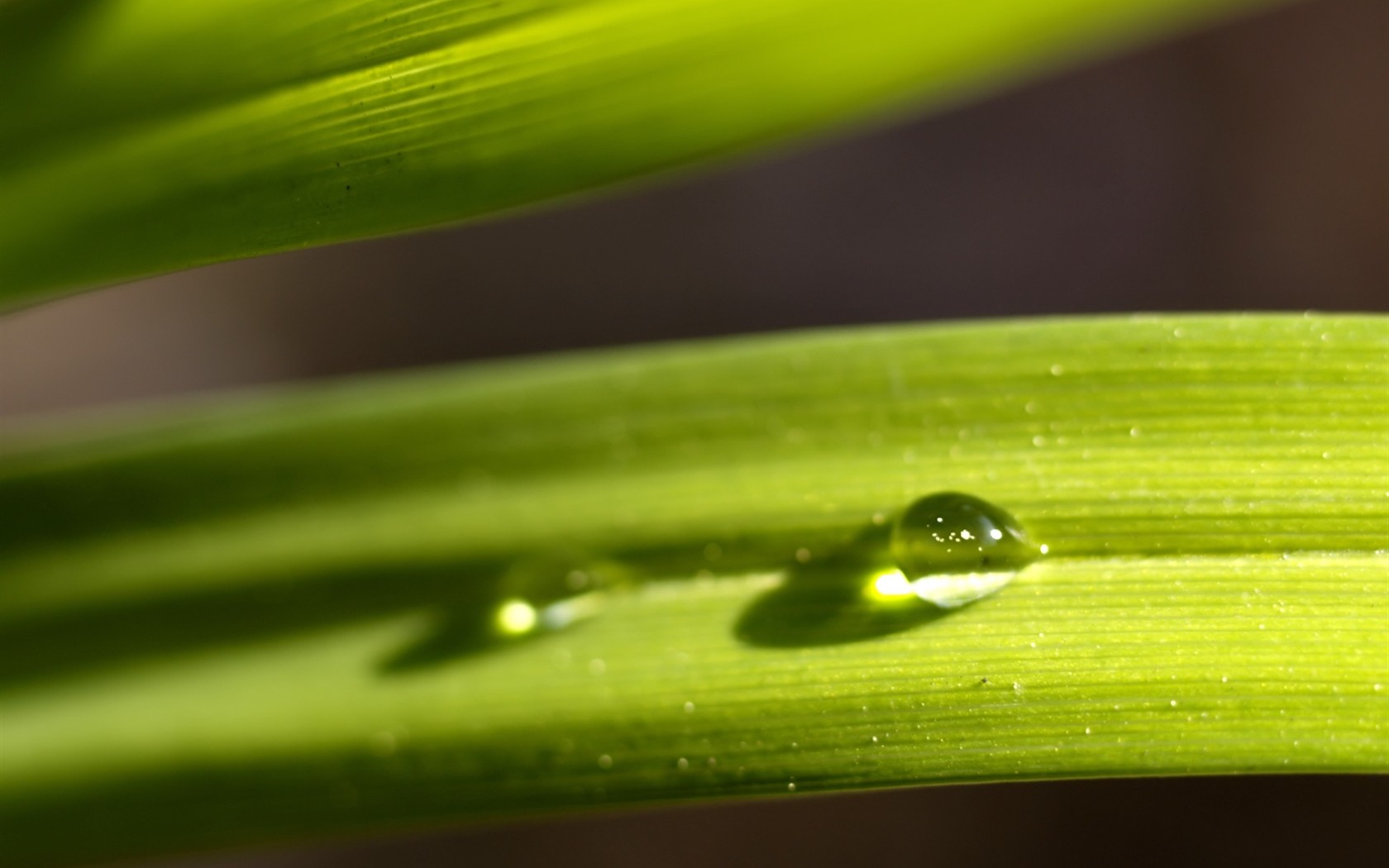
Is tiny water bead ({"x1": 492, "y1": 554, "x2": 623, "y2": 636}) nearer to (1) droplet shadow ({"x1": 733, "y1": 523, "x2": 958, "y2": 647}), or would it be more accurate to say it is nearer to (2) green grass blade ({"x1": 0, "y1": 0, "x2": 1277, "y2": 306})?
(1) droplet shadow ({"x1": 733, "y1": 523, "x2": 958, "y2": 647})

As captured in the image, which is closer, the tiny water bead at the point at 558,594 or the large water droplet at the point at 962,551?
the large water droplet at the point at 962,551

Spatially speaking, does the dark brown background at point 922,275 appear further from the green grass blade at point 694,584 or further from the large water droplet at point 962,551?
the large water droplet at point 962,551

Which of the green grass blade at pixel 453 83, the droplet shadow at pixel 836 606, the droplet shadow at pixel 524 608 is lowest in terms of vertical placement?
the droplet shadow at pixel 836 606

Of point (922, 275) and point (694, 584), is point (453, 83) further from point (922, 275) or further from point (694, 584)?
point (922, 275)

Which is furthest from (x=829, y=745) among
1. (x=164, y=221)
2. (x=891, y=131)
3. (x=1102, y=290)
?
(x=891, y=131)

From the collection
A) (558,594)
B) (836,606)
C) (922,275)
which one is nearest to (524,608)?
(558,594)

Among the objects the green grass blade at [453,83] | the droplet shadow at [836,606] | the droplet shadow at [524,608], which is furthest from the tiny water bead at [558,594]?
the green grass blade at [453,83]

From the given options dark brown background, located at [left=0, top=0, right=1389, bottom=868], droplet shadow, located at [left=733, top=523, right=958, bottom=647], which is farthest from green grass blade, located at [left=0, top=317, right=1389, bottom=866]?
dark brown background, located at [left=0, top=0, right=1389, bottom=868]

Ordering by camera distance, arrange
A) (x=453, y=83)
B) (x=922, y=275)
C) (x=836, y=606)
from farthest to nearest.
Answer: (x=922, y=275) < (x=836, y=606) < (x=453, y=83)

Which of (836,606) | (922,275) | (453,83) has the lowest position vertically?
(836,606)
